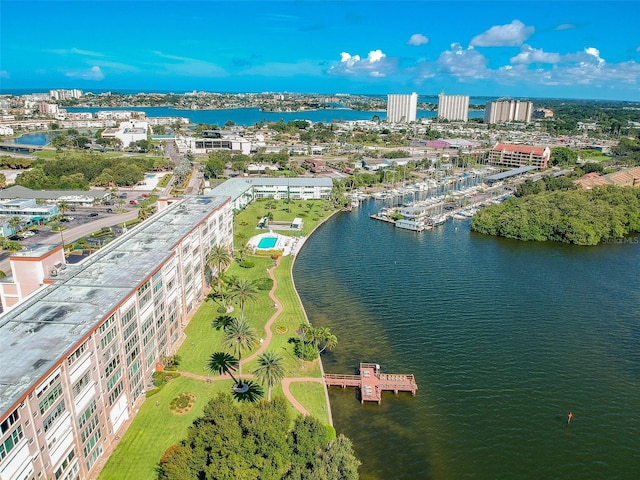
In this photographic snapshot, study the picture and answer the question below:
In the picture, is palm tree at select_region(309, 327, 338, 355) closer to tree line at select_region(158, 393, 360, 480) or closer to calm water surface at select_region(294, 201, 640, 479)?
calm water surface at select_region(294, 201, 640, 479)

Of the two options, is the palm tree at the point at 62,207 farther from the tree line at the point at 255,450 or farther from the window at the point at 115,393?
the tree line at the point at 255,450

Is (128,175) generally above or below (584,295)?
above

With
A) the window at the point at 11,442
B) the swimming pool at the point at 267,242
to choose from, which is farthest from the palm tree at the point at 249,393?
the swimming pool at the point at 267,242

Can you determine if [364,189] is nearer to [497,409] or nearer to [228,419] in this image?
[497,409]

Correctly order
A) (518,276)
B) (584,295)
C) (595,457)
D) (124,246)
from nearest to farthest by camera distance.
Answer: (595,457)
(124,246)
(584,295)
(518,276)

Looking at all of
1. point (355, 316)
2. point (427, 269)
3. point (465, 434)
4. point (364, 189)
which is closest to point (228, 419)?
point (465, 434)

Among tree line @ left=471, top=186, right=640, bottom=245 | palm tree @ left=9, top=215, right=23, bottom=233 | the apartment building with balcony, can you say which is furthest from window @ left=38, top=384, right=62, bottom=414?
tree line @ left=471, top=186, right=640, bottom=245

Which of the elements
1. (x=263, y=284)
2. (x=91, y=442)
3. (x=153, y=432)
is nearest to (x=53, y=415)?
(x=91, y=442)
